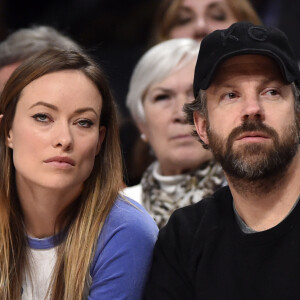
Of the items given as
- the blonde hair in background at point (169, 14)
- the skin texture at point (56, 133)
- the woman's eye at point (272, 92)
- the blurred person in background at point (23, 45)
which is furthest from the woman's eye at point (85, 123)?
the blonde hair in background at point (169, 14)

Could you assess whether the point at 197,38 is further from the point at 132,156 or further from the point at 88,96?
the point at 88,96

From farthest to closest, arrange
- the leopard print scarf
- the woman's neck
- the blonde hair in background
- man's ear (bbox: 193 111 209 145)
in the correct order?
1. the blonde hair in background
2. the leopard print scarf
3. the woman's neck
4. man's ear (bbox: 193 111 209 145)

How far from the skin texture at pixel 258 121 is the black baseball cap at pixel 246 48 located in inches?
1.0

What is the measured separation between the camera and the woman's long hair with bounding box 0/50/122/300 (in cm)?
195

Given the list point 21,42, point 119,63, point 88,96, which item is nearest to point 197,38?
point 119,63

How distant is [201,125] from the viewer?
6.29 feet

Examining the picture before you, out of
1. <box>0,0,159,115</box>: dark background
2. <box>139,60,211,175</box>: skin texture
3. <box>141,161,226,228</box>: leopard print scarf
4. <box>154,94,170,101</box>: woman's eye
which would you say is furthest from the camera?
<box>0,0,159,115</box>: dark background

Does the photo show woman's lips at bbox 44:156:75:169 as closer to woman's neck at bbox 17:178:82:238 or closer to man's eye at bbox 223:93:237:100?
woman's neck at bbox 17:178:82:238

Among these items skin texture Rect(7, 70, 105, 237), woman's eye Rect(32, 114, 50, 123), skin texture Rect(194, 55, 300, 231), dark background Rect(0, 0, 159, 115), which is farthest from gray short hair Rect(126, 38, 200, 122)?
skin texture Rect(194, 55, 300, 231)

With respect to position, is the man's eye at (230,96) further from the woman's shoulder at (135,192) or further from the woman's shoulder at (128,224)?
the woman's shoulder at (135,192)

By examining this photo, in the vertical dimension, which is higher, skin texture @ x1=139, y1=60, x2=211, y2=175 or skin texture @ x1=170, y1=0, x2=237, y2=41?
skin texture @ x1=170, y1=0, x2=237, y2=41

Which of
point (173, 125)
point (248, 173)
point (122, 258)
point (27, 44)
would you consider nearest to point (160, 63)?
point (173, 125)

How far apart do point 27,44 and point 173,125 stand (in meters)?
0.76

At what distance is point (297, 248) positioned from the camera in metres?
1.66
